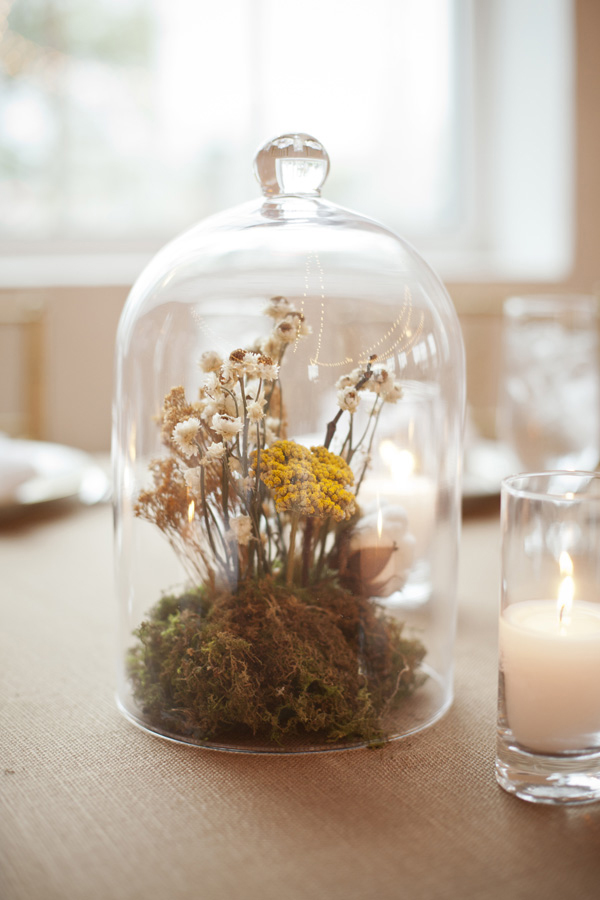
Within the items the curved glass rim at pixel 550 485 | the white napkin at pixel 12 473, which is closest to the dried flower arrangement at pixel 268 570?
the curved glass rim at pixel 550 485

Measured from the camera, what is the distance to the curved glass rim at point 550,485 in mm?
515

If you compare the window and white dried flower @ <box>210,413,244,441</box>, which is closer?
white dried flower @ <box>210,413,244,441</box>

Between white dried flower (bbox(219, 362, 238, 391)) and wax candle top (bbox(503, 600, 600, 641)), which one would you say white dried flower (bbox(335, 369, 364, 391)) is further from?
wax candle top (bbox(503, 600, 600, 641))

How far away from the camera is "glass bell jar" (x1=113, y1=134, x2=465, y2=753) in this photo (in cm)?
60

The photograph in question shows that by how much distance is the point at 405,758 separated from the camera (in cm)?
58

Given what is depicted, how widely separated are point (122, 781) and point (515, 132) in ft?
9.18

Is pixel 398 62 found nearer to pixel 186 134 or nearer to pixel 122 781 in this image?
pixel 186 134

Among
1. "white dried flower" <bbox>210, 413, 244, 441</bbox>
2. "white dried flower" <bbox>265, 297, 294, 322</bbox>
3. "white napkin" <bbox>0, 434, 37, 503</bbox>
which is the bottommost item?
"white napkin" <bbox>0, 434, 37, 503</bbox>

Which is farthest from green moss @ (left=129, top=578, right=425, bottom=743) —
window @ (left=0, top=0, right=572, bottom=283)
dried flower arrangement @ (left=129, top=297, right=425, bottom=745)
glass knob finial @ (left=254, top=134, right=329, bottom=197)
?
window @ (left=0, top=0, right=572, bottom=283)

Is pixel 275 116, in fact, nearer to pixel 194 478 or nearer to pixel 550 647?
pixel 194 478

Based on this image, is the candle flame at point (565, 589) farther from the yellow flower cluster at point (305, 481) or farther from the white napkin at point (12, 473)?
the white napkin at point (12, 473)

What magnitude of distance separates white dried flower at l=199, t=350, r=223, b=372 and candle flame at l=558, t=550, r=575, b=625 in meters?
0.26

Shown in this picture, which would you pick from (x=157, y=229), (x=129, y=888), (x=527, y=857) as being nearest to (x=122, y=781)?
(x=129, y=888)

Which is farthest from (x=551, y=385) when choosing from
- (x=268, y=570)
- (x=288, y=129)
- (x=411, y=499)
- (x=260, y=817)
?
(x=288, y=129)
